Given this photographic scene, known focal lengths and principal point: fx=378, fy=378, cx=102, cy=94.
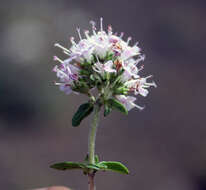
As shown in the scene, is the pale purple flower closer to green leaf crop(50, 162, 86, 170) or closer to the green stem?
the green stem

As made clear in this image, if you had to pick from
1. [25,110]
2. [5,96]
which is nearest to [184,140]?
[25,110]

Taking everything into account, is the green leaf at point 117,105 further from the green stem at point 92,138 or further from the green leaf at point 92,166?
the green leaf at point 92,166

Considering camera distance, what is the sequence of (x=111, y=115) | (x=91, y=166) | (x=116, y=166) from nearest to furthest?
(x=91, y=166) → (x=116, y=166) → (x=111, y=115)

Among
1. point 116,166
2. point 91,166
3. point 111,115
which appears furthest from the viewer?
point 111,115

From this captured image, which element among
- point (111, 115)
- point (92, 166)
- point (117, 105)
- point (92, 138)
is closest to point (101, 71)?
point (117, 105)

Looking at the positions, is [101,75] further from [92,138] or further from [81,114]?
[92,138]

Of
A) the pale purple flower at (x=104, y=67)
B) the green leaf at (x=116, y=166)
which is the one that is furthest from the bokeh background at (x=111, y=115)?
the pale purple flower at (x=104, y=67)

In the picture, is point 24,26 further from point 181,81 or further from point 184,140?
point 184,140

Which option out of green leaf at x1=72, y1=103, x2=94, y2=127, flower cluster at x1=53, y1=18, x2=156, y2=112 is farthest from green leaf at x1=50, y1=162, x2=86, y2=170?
flower cluster at x1=53, y1=18, x2=156, y2=112
